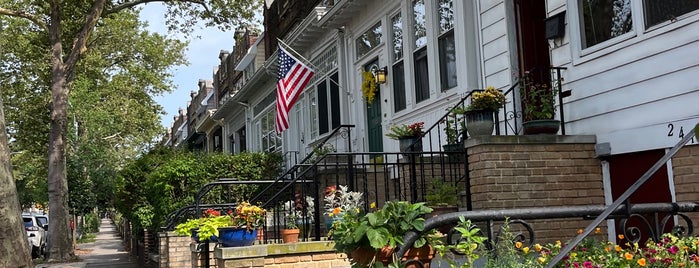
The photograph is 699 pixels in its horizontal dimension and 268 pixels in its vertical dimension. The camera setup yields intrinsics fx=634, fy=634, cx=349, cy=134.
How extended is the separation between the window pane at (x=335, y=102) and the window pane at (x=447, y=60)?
471 cm

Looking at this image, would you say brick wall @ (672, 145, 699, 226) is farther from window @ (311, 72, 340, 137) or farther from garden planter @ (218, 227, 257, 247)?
window @ (311, 72, 340, 137)

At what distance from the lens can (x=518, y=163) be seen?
6.47m

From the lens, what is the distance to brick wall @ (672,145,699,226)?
572 cm

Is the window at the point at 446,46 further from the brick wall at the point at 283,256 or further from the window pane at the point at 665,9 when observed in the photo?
the brick wall at the point at 283,256

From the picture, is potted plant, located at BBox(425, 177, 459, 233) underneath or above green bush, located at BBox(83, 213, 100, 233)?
above

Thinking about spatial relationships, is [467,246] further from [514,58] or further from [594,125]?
[514,58]

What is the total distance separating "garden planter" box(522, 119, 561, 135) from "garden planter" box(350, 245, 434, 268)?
359cm

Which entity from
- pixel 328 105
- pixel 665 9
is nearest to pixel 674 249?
pixel 665 9

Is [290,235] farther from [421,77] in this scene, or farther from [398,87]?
[398,87]

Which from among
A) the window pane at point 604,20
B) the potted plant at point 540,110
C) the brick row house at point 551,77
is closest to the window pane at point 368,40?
the brick row house at point 551,77

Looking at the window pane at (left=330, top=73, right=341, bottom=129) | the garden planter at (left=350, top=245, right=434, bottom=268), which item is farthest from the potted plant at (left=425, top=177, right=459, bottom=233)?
the window pane at (left=330, top=73, right=341, bottom=129)

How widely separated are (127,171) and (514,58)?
38.5ft

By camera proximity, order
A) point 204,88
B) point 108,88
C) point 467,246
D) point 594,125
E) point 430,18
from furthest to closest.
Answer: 1. point 204,88
2. point 108,88
3. point 430,18
4. point 594,125
5. point 467,246

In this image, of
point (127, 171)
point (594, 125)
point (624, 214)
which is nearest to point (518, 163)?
point (594, 125)
